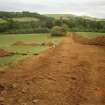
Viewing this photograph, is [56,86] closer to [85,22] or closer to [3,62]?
[3,62]

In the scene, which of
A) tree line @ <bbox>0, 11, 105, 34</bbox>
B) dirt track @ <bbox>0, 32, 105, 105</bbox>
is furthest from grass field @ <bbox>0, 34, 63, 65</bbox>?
tree line @ <bbox>0, 11, 105, 34</bbox>

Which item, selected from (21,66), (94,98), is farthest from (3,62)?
(94,98)

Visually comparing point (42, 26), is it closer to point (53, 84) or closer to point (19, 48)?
point (19, 48)

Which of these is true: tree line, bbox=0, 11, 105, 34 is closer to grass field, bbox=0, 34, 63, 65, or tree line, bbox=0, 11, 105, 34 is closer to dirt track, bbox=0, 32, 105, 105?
grass field, bbox=0, 34, 63, 65

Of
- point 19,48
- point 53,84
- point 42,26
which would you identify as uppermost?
point 42,26

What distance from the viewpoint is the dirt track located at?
8.89 m

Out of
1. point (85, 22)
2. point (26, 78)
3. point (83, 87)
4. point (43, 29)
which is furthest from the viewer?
point (85, 22)

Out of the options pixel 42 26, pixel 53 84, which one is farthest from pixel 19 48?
pixel 42 26

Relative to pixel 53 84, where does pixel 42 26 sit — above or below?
above

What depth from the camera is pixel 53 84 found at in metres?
10.8

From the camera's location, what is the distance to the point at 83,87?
10289mm

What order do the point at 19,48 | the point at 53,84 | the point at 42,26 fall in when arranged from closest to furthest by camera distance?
the point at 53,84
the point at 19,48
the point at 42,26

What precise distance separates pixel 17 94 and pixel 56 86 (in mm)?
A: 1733

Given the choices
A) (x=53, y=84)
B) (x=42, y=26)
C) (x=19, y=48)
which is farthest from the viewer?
(x=42, y=26)
